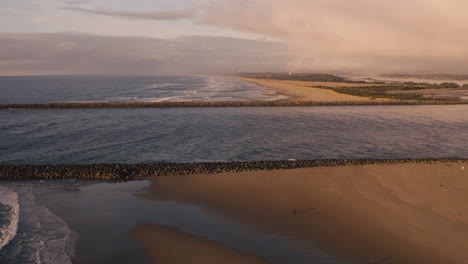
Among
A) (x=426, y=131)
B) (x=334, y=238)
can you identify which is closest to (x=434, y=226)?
(x=334, y=238)

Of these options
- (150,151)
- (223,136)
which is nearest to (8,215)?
(150,151)

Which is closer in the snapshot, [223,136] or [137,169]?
[137,169]

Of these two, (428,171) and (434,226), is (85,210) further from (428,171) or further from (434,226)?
(428,171)

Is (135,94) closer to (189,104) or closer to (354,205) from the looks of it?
(189,104)

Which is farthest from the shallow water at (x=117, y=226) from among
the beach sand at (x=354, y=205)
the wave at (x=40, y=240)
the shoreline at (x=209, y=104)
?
the shoreline at (x=209, y=104)

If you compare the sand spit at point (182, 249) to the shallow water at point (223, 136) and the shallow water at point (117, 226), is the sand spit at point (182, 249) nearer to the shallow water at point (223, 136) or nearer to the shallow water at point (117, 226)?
the shallow water at point (117, 226)
